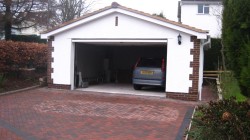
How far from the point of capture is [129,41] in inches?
603

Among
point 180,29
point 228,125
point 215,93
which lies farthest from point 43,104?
point 215,93

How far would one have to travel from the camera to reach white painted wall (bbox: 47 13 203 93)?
14.2 meters

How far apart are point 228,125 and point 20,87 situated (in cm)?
1162

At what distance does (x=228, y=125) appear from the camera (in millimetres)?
6559

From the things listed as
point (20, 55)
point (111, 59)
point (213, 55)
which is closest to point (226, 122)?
point (20, 55)

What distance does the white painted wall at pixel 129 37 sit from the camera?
14.2m

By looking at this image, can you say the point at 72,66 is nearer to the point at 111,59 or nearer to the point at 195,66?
the point at 195,66

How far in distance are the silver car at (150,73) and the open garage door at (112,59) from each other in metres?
3.24

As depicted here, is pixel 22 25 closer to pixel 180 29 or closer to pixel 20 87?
pixel 20 87

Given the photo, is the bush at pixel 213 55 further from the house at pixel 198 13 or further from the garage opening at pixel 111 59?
the house at pixel 198 13

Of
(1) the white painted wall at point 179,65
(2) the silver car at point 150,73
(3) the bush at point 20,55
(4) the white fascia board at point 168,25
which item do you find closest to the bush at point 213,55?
(2) the silver car at point 150,73

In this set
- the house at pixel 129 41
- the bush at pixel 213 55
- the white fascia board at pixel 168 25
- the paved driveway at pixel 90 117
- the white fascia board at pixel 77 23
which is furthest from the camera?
the bush at pixel 213 55

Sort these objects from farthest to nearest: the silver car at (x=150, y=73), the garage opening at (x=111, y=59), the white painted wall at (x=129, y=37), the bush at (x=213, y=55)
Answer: the bush at (x=213, y=55) → the garage opening at (x=111, y=59) → the silver car at (x=150, y=73) → the white painted wall at (x=129, y=37)

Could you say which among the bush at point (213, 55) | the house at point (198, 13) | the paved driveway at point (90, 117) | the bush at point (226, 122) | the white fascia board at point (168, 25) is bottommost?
the paved driveway at point (90, 117)
